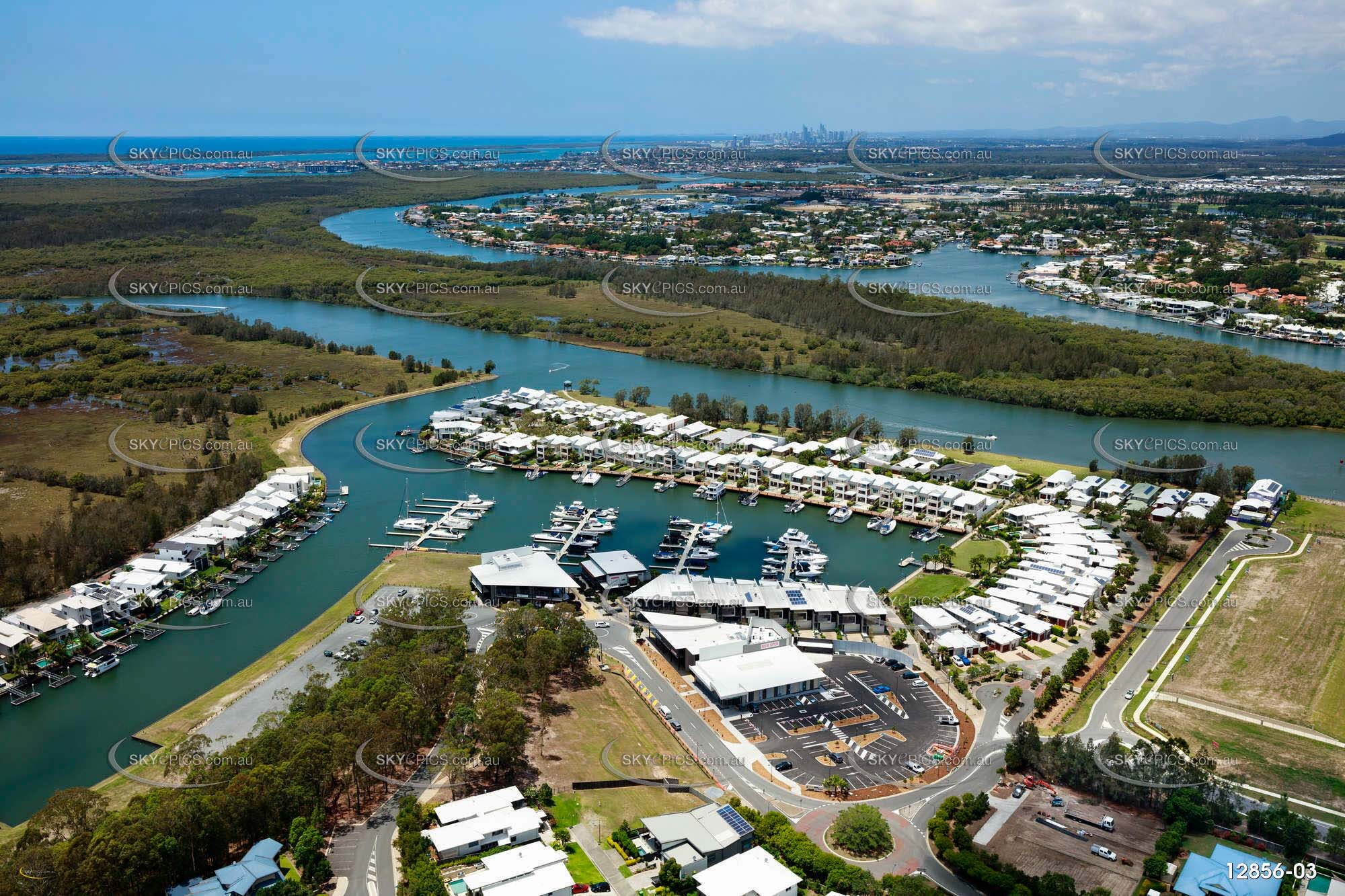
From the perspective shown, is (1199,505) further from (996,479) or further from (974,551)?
(974,551)

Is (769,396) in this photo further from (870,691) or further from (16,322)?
(16,322)

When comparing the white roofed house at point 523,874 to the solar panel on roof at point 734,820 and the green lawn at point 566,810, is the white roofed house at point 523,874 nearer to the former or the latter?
the green lawn at point 566,810

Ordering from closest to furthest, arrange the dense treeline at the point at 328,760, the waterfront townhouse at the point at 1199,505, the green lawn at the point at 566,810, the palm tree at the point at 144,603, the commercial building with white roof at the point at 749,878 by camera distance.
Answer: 1. the dense treeline at the point at 328,760
2. the commercial building with white roof at the point at 749,878
3. the green lawn at the point at 566,810
4. the palm tree at the point at 144,603
5. the waterfront townhouse at the point at 1199,505

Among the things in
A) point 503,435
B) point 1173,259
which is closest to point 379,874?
point 503,435

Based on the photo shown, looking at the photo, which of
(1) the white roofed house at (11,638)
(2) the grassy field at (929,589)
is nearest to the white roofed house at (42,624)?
(1) the white roofed house at (11,638)

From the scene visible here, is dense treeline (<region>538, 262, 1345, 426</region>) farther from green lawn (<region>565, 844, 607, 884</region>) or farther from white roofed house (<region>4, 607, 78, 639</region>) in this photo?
green lawn (<region>565, 844, 607, 884</region>)

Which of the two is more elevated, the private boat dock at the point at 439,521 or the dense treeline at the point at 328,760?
the dense treeline at the point at 328,760

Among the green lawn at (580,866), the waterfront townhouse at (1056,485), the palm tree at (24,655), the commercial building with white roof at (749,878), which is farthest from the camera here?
the waterfront townhouse at (1056,485)
